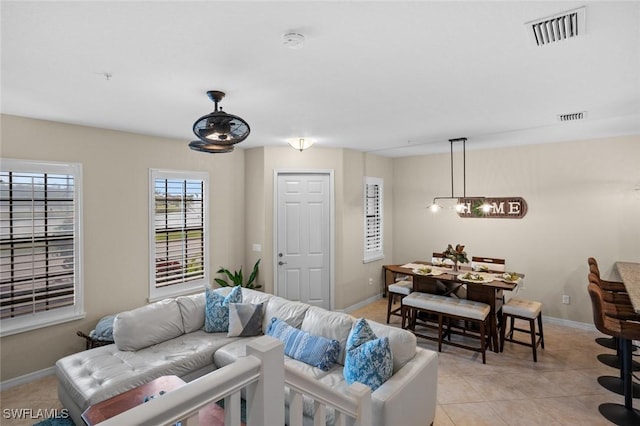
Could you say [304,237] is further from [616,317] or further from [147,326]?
[616,317]

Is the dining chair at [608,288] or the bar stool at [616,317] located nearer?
the bar stool at [616,317]

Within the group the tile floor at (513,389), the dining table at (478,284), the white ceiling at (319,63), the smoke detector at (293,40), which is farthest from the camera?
the dining table at (478,284)

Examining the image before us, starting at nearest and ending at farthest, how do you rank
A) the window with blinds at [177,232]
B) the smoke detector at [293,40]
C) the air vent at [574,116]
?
1. the smoke detector at [293,40]
2. the air vent at [574,116]
3. the window with blinds at [177,232]

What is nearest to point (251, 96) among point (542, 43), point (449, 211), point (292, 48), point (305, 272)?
point (292, 48)

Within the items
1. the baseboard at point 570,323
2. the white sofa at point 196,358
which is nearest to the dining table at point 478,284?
the baseboard at point 570,323

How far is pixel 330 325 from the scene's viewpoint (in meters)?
3.01

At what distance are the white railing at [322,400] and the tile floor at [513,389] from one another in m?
1.98

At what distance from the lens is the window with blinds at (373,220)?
20.5 ft

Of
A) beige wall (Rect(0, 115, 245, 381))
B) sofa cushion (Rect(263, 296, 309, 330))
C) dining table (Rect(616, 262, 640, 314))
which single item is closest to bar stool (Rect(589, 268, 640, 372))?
dining table (Rect(616, 262, 640, 314))

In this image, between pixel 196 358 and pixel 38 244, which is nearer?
pixel 196 358

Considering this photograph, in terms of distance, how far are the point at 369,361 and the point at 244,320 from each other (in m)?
1.60

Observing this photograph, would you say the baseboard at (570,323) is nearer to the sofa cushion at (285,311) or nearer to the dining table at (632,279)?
the dining table at (632,279)

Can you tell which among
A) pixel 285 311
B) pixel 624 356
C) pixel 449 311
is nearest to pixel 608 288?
pixel 624 356

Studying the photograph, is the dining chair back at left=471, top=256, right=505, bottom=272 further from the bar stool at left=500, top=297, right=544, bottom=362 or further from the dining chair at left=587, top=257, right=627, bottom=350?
the dining chair at left=587, top=257, right=627, bottom=350
